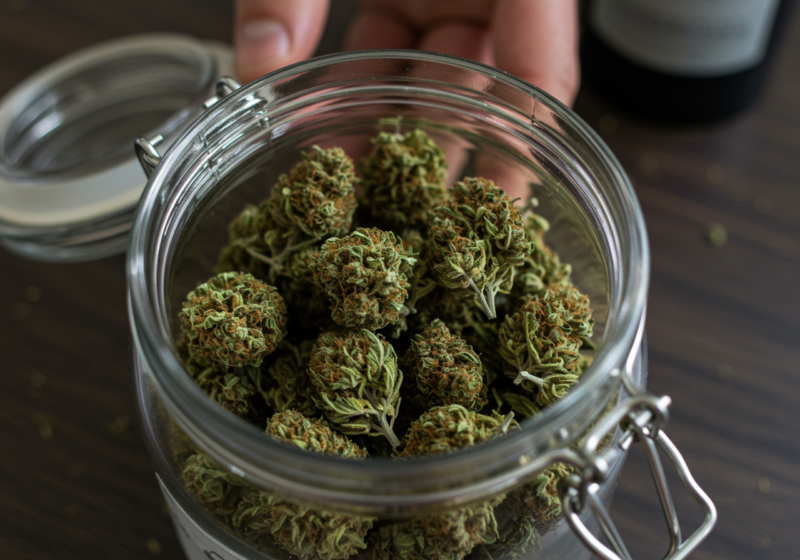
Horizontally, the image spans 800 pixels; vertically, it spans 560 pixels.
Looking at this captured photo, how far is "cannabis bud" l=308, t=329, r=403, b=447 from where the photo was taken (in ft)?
1.22

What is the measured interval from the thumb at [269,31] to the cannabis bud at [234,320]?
0.36 m

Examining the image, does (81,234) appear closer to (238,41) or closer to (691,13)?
(238,41)

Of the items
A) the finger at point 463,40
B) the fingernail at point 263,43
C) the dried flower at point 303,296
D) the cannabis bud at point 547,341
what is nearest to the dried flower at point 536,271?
the cannabis bud at point 547,341

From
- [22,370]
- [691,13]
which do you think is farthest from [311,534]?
[691,13]

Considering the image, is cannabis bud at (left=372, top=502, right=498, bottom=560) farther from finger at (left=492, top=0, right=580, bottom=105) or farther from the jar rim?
finger at (left=492, top=0, right=580, bottom=105)

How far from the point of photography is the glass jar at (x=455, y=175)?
329 millimetres

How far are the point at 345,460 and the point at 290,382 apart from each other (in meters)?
0.11

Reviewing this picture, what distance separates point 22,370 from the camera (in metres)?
0.71

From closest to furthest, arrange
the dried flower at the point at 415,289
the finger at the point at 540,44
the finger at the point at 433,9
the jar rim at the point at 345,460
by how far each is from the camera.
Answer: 1. the jar rim at the point at 345,460
2. the dried flower at the point at 415,289
3. the finger at the point at 540,44
4. the finger at the point at 433,9

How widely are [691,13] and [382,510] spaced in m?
0.68

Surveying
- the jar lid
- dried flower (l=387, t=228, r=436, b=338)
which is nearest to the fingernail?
the jar lid

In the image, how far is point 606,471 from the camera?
336 millimetres

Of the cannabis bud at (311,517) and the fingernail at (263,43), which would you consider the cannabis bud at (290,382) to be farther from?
the fingernail at (263,43)

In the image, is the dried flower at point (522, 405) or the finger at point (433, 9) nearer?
the dried flower at point (522, 405)
